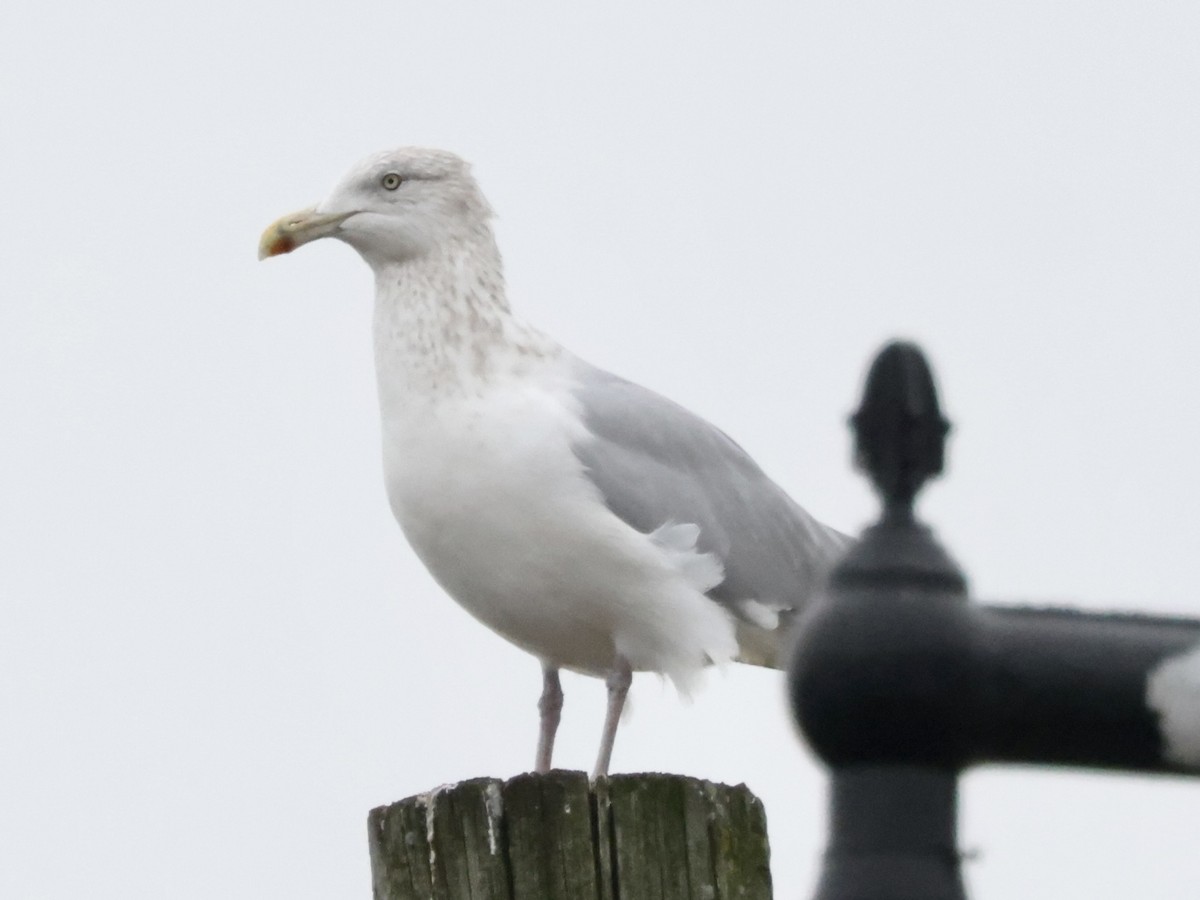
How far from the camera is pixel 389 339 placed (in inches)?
280

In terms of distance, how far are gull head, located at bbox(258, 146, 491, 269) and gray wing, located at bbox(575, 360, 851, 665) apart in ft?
2.29

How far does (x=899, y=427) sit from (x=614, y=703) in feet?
17.7

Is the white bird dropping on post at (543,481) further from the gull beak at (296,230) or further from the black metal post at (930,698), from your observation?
the black metal post at (930,698)

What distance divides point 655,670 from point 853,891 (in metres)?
5.46

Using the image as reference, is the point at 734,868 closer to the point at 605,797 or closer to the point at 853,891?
the point at 605,797

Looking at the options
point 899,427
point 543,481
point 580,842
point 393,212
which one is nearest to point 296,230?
point 393,212

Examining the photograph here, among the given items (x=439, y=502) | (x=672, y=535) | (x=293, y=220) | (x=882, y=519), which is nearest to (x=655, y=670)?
(x=672, y=535)

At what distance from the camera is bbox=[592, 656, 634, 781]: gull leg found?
6.94m

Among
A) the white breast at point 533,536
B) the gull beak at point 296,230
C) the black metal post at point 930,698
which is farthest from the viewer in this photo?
the gull beak at point 296,230

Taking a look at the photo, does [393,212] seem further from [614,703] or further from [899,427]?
[899,427]

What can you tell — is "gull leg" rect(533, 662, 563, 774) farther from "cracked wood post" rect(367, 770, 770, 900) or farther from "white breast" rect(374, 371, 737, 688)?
"cracked wood post" rect(367, 770, 770, 900)

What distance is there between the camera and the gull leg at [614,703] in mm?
6938

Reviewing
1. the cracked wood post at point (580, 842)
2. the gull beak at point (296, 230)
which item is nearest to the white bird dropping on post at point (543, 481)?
the gull beak at point (296, 230)

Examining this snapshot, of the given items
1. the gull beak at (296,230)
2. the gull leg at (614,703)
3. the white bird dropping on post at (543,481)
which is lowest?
the gull leg at (614,703)
